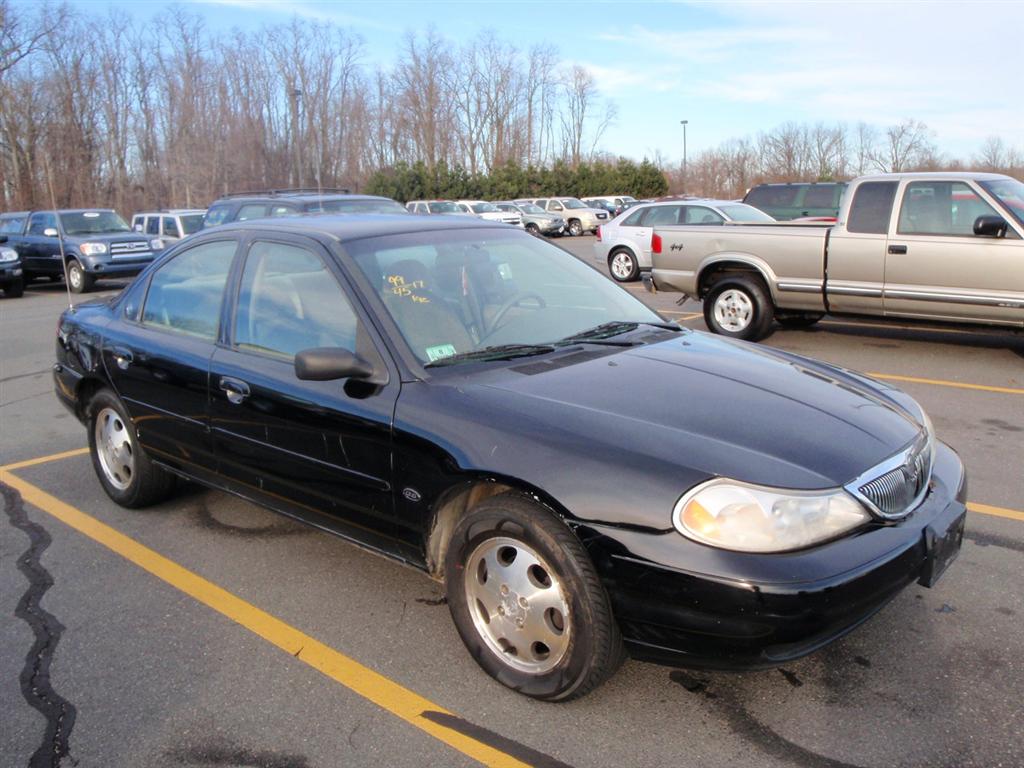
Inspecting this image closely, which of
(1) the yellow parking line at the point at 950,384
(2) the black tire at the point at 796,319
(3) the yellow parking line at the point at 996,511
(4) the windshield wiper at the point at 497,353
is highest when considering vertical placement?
(4) the windshield wiper at the point at 497,353

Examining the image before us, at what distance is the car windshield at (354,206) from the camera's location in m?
12.5

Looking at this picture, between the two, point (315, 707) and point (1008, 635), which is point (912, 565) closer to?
point (1008, 635)

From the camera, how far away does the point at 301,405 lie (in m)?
3.47

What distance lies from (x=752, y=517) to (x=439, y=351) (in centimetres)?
140

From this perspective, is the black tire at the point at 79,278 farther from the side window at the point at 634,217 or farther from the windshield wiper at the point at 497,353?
the windshield wiper at the point at 497,353

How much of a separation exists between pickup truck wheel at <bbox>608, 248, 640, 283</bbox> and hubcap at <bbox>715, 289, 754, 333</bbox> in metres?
7.09

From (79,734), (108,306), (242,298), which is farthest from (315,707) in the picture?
(108,306)

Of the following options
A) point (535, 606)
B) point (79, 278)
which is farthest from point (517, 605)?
point (79, 278)

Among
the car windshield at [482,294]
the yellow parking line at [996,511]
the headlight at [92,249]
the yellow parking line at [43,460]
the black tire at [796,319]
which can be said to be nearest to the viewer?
the car windshield at [482,294]

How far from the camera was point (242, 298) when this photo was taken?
12.9ft

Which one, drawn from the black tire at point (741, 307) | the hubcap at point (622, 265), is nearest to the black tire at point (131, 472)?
the black tire at point (741, 307)

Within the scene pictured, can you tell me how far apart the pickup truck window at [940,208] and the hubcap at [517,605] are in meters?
7.20

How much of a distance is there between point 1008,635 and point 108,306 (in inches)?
190

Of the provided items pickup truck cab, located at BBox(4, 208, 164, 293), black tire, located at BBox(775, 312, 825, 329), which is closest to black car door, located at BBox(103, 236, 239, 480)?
black tire, located at BBox(775, 312, 825, 329)
